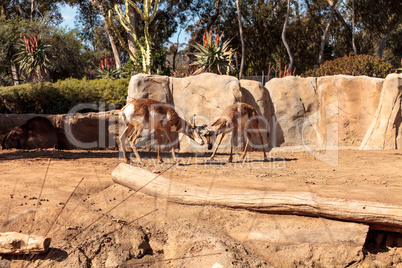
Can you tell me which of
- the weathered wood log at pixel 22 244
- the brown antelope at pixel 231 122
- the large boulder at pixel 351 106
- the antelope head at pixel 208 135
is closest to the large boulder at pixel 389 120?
the large boulder at pixel 351 106

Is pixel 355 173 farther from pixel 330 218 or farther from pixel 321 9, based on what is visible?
pixel 321 9

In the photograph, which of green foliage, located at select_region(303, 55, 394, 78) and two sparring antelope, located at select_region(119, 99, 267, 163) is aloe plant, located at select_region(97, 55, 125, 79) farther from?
two sparring antelope, located at select_region(119, 99, 267, 163)

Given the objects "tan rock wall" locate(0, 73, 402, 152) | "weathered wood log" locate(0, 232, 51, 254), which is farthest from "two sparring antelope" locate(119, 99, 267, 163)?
"weathered wood log" locate(0, 232, 51, 254)

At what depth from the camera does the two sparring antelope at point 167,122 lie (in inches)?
340

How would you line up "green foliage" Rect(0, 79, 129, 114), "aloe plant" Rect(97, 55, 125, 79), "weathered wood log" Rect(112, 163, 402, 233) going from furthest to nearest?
"aloe plant" Rect(97, 55, 125, 79), "green foliage" Rect(0, 79, 129, 114), "weathered wood log" Rect(112, 163, 402, 233)

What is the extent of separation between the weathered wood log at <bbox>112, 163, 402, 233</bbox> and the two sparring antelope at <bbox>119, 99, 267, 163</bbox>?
290cm

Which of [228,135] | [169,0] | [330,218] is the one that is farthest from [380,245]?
[169,0]

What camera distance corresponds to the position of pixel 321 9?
27531 mm

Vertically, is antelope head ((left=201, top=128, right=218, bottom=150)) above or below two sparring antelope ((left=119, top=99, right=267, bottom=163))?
below

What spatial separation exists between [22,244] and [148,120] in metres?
5.06

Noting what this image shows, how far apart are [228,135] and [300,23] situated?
19124mm

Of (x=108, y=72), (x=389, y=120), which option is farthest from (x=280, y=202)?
(x=108, y=72)

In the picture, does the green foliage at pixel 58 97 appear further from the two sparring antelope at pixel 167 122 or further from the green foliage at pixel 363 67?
the green foliage at pixel 363 67

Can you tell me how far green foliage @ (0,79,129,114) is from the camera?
1323 cm
